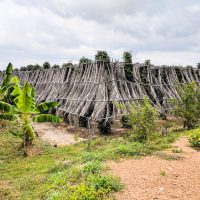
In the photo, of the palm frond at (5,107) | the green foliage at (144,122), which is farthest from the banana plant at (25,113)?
the green foliage at (144,122)

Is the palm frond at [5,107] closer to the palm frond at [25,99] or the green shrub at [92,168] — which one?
the palm frond at [25,99]

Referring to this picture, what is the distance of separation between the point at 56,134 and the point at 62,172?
8984mm

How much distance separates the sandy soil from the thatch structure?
34.6 inches

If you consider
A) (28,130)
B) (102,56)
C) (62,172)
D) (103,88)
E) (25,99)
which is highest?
(102,56)

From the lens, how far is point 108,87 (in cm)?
1659

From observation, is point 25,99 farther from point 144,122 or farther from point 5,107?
point 144,122

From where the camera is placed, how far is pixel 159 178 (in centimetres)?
698

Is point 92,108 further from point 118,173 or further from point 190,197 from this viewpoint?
point 190,197

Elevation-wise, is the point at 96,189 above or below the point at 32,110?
below

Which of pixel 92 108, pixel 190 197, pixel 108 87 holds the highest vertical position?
pixel 108 87

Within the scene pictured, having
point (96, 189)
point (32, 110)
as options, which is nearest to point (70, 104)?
point (32, 110)

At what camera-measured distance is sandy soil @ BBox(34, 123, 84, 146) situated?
14.9 metres

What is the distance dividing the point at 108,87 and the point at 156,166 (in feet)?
29.9

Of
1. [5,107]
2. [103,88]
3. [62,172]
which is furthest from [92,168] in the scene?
[103,88]
